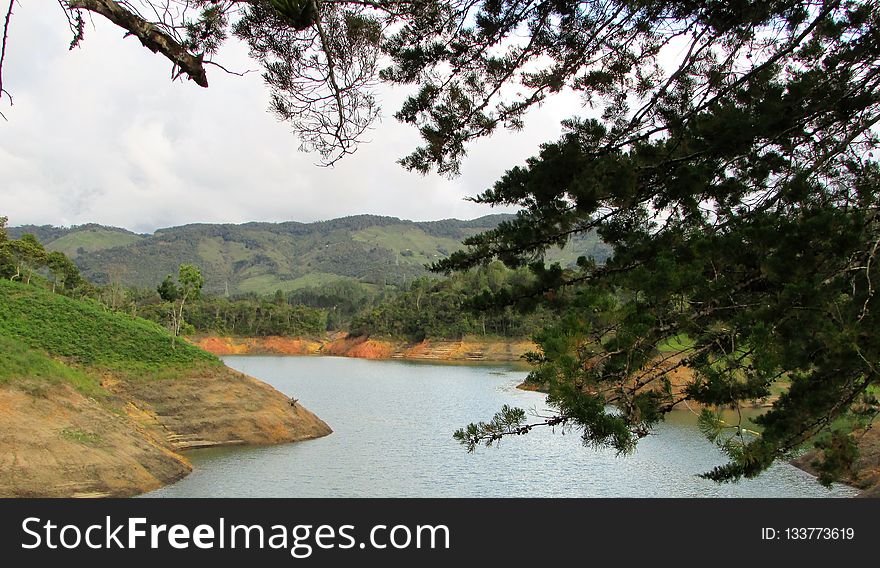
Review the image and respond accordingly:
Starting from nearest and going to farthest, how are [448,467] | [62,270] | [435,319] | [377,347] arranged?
1. [448,467]
2. [62,270]
3. [435,319]
4. [377,347]

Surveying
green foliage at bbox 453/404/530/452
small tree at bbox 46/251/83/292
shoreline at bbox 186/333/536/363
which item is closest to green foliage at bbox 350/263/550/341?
shoreline at bbox 186/333/536/363

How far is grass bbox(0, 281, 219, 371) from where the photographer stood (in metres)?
19.9

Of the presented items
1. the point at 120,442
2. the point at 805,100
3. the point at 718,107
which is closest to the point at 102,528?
the point at 718,107

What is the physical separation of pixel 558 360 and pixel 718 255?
158cm

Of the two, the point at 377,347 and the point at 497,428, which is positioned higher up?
the point at 497,428

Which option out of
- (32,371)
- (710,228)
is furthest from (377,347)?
(710,228)

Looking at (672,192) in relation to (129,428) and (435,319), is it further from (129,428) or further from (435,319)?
(435,319)

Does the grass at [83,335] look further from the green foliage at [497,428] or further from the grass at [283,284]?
the grass at [283,284]

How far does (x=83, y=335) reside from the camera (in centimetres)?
2084

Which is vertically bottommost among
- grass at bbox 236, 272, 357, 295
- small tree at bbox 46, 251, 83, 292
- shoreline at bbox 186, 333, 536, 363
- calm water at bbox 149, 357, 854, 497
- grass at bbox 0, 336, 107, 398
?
calm water at bbox 149, 357, 854, 497

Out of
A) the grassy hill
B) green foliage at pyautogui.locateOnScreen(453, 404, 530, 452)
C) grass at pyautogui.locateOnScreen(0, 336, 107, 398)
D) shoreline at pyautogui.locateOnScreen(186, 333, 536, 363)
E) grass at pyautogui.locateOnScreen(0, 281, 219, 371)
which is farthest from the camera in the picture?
shoreline at pyautogui.locateOnScreen(186, 333, 536, 363)

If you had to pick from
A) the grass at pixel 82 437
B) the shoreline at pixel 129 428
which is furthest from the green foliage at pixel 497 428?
the grass at pixel 82 437

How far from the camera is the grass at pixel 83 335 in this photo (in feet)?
65.2

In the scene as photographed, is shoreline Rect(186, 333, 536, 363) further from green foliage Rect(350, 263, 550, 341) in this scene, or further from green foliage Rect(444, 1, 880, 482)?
green foliage Rect(444, 1, 880, 482)
